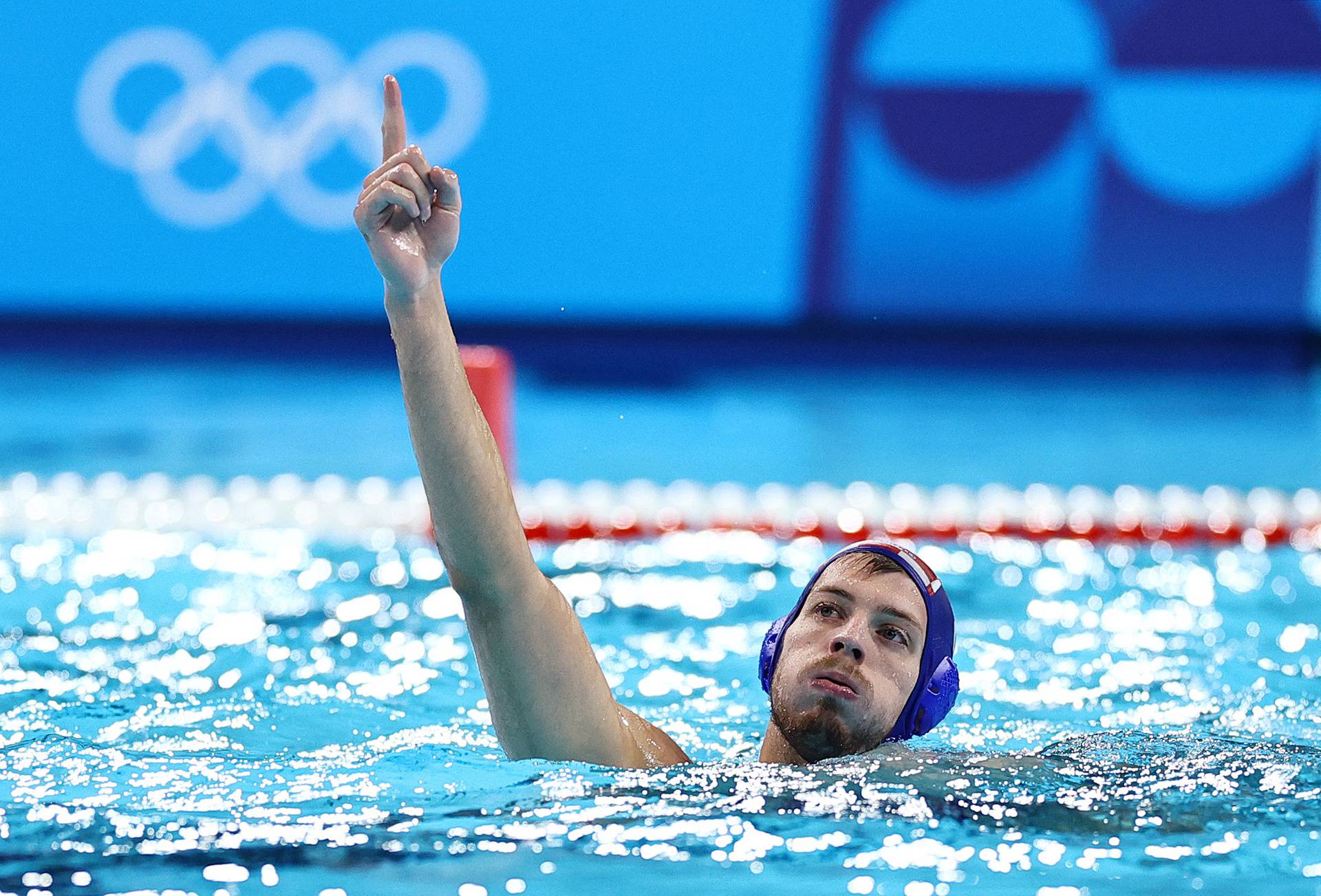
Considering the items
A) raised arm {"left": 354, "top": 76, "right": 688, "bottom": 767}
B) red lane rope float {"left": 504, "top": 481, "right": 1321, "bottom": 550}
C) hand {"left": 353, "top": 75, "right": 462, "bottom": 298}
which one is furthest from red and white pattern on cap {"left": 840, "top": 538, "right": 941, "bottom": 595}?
red lane rope float {"left": 504, "top": 481, "right": 1321, "bottom": 550}

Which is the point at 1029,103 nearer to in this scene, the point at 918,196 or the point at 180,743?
the point at 918,196

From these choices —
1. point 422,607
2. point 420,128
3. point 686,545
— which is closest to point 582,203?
point 420,128

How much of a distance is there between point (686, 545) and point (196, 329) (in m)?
5.30

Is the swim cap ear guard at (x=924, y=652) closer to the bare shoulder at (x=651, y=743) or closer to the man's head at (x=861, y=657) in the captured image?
the man's head at (x=861, y=657)

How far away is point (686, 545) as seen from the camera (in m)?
5.27

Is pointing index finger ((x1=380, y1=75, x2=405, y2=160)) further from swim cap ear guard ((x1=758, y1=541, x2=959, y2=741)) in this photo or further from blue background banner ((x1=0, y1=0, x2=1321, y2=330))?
blue background banner ((x1=0, y1=0, x2=1321, y2=330))

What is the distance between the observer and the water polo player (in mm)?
2225

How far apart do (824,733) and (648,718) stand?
1056 mm

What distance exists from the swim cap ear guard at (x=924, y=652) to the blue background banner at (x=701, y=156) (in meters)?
6.47

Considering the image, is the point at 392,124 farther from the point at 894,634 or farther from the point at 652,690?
the point at 652,690

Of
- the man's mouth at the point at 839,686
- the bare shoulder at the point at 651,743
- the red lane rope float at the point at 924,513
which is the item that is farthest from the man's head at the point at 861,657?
the red lane rope float at the point at 924,513

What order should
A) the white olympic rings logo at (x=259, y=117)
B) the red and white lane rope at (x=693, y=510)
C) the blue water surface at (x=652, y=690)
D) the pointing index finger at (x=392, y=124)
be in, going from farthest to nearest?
the white olympic rings logo at (x=259, y=117)
the red and white lane rope at (x=693, y=510)
the blue water surface at (x=652, y=690)
the pointing index finger at (x=392, y=124)

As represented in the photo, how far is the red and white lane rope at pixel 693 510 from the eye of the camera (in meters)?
5.40

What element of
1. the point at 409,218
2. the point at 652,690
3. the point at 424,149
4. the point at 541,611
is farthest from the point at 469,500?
the point at 424,149
